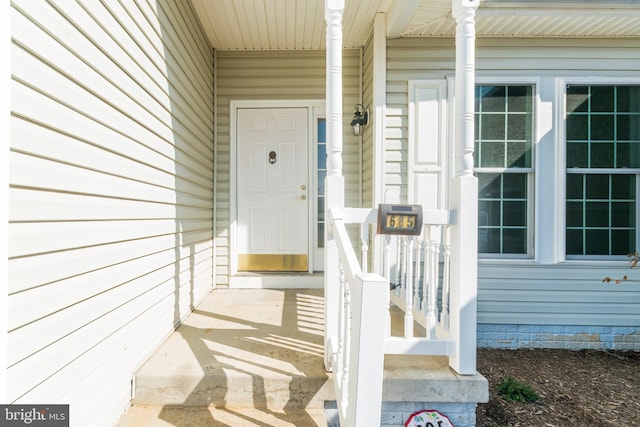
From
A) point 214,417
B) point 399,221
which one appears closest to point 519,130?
point 399,221

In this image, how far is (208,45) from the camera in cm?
357

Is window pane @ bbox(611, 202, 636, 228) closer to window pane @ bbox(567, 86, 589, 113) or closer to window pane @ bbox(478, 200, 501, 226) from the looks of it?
window pane @ bbox(567, 86, 589, 113)

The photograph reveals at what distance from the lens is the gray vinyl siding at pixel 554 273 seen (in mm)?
3141

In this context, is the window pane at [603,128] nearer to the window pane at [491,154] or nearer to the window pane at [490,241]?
the window pane at [491,154]

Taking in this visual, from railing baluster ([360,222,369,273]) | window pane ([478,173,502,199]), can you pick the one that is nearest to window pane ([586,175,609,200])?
window pane ([478,173,502,199])

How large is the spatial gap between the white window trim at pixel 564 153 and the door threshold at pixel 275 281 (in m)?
A: 2.44

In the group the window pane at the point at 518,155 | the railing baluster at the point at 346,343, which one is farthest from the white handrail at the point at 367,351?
the window pane at the point at 518,155

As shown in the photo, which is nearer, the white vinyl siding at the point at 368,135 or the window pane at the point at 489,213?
the window pane at the point at 489,213

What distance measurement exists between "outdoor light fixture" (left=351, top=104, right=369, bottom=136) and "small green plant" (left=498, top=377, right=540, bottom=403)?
2.67 m

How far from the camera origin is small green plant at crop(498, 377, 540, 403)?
7.60 feet

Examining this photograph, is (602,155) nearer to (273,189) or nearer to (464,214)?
(464,214)

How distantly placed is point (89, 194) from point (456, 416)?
83.3 inches

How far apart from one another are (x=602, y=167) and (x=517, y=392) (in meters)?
2.30

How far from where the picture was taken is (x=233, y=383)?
1.81 metres
